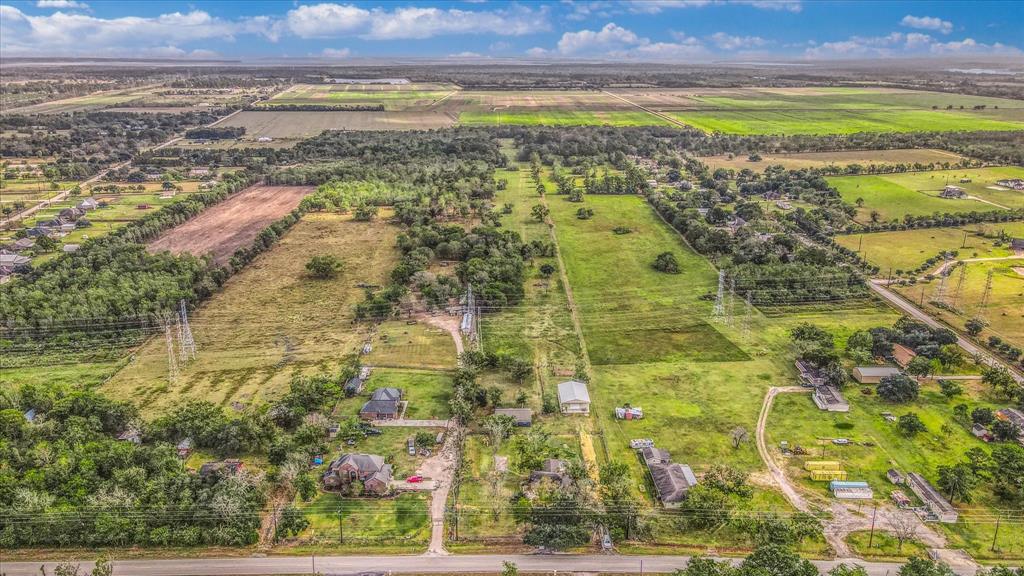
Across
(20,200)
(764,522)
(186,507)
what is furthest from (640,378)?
(20,200)

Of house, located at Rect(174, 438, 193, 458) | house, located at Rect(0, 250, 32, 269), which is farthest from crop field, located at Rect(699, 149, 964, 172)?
house, located at Rect(174, 438, 193, 458)

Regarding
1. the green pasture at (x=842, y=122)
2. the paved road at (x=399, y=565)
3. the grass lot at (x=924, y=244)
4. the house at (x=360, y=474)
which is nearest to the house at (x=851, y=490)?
the paved road at (x=399, y=565)

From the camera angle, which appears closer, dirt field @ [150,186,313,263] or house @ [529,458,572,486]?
house @ [529,458,572,486]

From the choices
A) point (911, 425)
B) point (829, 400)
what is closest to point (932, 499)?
point (911, 425)

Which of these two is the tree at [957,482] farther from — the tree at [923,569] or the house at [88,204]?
the house at [88,204]

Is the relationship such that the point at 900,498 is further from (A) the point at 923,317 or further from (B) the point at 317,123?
(B) the point at 317,123

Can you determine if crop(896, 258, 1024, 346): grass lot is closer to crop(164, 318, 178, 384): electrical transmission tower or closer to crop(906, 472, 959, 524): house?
crop(906, 472, 959, 524): house

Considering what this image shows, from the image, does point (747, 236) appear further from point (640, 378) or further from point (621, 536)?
point (621, 536)
